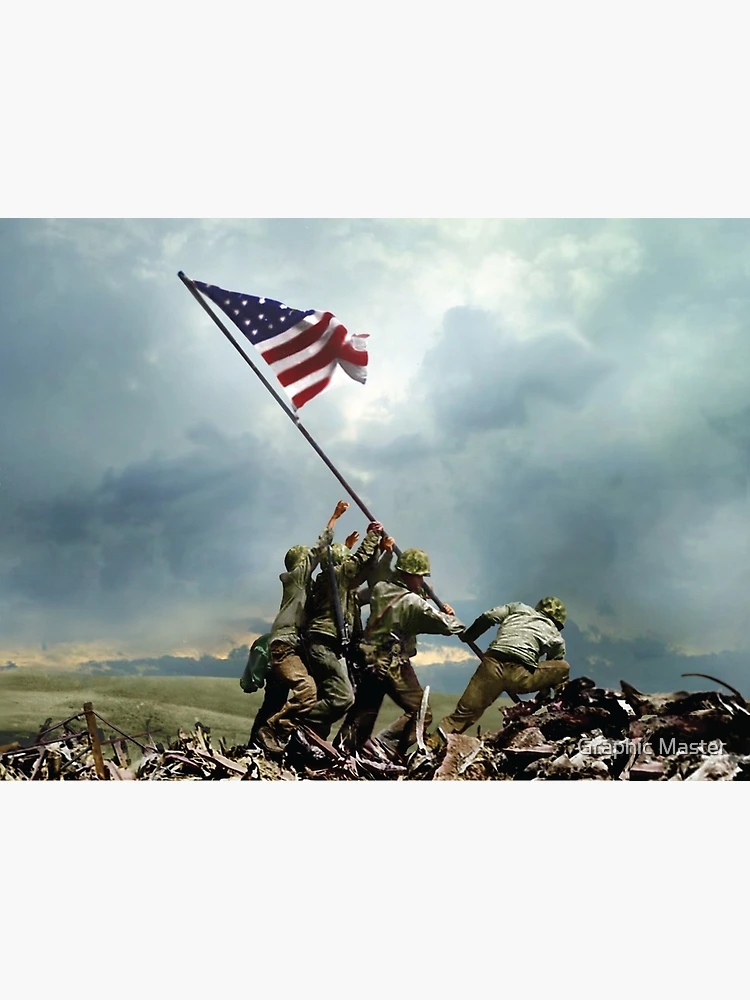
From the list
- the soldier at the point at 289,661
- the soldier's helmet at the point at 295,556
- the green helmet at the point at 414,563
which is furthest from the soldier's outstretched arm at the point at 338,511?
the green helmet at the point at 414,563

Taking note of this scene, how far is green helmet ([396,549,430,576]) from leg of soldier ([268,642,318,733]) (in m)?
1.19

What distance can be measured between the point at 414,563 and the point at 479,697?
1.27 metres

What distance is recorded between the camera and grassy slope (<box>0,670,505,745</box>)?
8742 millimetres

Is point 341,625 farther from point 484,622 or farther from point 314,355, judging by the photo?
point 314,355

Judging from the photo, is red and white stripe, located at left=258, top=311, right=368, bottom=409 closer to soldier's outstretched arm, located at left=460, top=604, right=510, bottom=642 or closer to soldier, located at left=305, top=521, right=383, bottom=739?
soldier, located at left=305, top=521, right=383, bottom=739

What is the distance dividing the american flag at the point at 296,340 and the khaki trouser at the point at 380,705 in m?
2.51

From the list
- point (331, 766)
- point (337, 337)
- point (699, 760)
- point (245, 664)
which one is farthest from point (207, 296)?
point (699, 760)

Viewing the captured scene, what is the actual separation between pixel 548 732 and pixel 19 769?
14.3 feet

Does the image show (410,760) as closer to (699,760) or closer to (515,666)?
(515,666)

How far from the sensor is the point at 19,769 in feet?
27.0

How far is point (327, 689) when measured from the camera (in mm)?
8461

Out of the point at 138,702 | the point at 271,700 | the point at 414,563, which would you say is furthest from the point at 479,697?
the point at 138,702

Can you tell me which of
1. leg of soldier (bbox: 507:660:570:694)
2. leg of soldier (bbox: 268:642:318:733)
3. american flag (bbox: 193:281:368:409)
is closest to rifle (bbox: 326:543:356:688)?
leg of soldier (bbox: 268:642:318:733)

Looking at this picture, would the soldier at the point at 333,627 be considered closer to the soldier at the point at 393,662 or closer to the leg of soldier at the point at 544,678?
the soldier at the point at 393,662
